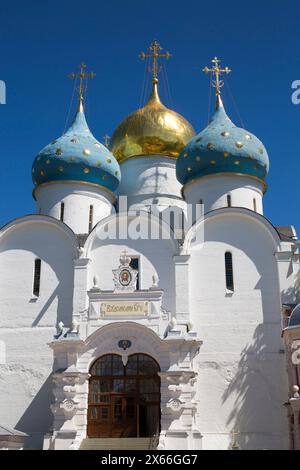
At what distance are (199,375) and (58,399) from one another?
3.69 meters

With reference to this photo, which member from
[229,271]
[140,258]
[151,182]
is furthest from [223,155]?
[140,258]

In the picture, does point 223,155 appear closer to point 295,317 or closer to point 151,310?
point 295,317

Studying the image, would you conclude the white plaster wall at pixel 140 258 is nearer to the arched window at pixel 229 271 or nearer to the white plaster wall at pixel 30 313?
the white plaster wall at pixel 30 313

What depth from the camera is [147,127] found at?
2188 centimetres

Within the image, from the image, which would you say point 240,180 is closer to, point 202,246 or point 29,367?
point 202,246

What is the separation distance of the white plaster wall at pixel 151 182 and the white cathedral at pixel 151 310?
683 millimetres

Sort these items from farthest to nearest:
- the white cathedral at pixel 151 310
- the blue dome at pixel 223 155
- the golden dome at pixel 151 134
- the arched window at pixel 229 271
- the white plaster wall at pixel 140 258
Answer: the golden dome at pixel 151 134 → the blue dome at pixel 223 155 → the white plaster wall at pixel 140 258 → the arched window at pixel 229 271 → the white cathedral at pixel 151 310

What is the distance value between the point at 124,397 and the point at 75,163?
24.0 feet

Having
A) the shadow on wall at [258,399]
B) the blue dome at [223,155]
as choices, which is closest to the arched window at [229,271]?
the shadow on wall at [258,399]

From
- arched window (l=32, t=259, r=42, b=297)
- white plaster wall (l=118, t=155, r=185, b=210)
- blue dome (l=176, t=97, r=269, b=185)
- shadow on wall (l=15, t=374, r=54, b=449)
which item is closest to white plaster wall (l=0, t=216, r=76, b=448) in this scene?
shadow on wall (l=15, t=374, r=54, b=449)

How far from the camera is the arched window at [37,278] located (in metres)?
17.0

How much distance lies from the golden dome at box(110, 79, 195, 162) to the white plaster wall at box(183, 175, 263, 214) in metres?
3.39
